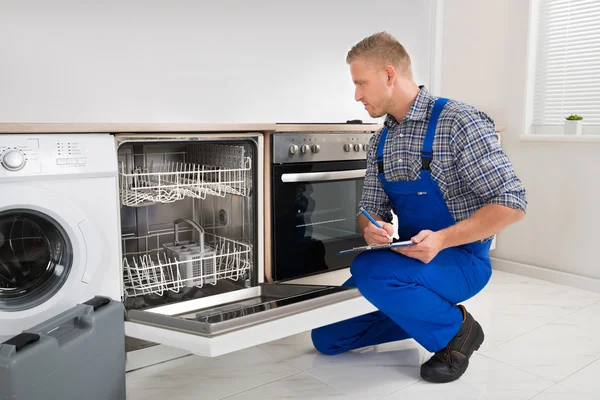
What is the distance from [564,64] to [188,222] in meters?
2.37

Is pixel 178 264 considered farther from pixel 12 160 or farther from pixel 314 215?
pixel 12 160

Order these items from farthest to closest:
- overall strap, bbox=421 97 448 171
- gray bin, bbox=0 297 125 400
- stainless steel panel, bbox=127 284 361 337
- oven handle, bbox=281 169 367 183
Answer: oven handle, bbox=281 169 367 183, overall strap, bbox=421 97 448 171, stainless steel panel, bbox=127 284 361 337, gray bin, bbox=0 297 125 400

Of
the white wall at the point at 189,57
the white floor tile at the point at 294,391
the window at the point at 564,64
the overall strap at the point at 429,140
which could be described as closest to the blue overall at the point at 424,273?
the overall strap at the point at 429,140

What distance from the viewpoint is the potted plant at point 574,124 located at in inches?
121

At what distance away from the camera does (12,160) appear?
1.63 m

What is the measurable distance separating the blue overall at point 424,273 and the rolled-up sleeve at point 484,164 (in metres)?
0.11

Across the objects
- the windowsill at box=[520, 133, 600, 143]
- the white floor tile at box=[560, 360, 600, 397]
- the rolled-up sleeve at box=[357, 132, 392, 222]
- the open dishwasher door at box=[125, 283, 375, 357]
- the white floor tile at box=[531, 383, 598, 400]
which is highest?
the windowsill at box=[520, 133, 600, 143]

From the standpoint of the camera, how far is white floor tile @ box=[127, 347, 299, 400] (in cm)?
191

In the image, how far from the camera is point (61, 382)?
1489 millimetres

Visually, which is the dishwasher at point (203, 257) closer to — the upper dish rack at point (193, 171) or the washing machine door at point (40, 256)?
the upper dish rack at point (193, 171)

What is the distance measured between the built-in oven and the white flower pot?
132 cm

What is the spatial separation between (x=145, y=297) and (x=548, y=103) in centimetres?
258

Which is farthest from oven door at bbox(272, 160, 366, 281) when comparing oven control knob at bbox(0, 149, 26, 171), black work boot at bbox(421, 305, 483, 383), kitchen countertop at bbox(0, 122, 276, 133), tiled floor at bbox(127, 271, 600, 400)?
oven control knob at bbox(0, 149, 26, 171)

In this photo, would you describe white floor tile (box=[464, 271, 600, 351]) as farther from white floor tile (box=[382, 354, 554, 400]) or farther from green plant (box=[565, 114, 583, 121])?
green plant (box=[565, 114, 583, 121])
